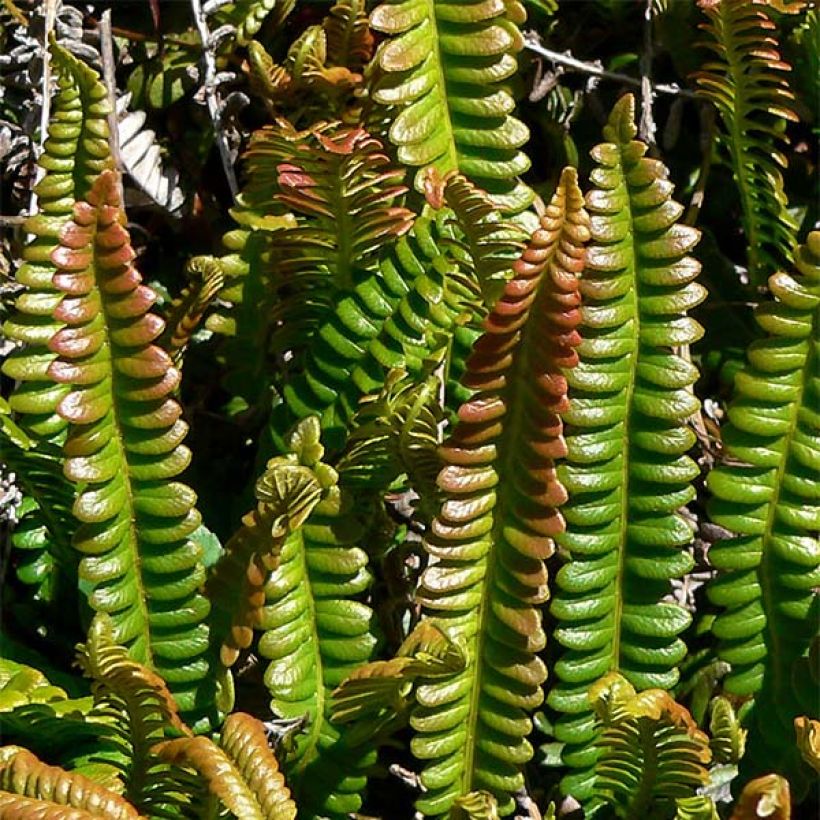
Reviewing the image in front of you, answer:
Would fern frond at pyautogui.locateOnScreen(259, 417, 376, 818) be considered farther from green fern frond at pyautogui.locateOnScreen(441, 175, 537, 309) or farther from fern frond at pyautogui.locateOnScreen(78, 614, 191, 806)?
green fern frond at pyautogui.locateOnScreen(441, 175, 537, 309)

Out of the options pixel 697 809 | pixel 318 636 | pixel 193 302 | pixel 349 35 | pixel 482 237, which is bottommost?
pixel 697 809

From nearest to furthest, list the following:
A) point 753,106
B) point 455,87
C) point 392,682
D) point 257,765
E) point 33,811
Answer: point 33,811
point 257,765
point 392,682
point 455,87
point 753,106

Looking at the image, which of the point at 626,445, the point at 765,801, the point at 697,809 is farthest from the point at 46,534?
the point at 765,801

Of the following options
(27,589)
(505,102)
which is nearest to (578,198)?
(505,102)

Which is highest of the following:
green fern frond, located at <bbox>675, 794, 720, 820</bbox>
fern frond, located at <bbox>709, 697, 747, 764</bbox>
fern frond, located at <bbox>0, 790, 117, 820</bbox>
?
fern frond, located at <bbox>0, 790, 117, 820</bbox>

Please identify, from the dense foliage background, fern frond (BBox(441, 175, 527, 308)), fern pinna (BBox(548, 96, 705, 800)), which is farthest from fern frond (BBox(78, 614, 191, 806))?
fern frond (BBox(441, 175, 527, 308))

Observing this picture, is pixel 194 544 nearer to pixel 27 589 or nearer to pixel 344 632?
pixel 344 632

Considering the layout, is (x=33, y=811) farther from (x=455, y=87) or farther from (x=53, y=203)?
(x=455, y=87)

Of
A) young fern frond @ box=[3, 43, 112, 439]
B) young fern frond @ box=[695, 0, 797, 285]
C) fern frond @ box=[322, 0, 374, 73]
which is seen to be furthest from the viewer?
fern frond @ box=[322, 0, 374, 73]
